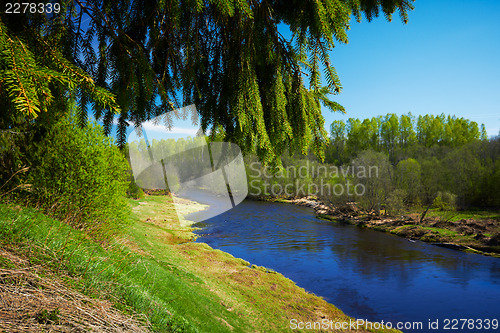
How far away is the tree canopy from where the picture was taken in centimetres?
196

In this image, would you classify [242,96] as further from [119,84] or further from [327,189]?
[327,189]

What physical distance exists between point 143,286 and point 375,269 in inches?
705

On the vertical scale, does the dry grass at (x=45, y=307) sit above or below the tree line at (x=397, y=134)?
below

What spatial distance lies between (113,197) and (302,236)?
20.0 m

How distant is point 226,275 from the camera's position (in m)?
13.6

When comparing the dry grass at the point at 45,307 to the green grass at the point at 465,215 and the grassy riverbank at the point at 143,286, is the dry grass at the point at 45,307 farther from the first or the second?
the green grass at the point at 465,215

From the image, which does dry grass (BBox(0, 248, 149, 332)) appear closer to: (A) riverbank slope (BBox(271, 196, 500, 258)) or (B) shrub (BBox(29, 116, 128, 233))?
(B) shrub (BBox(29, 116, 128, 233))

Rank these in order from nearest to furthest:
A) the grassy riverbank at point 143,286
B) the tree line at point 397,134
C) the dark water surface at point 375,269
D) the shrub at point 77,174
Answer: the grassy riverbank at point 143,286 < the shrub at point 77,174 < the dark water surface at point 375,269 < the tree line at point 397,134

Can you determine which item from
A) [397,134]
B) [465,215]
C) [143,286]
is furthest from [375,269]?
[397,134]

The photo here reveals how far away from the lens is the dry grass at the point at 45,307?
245cm

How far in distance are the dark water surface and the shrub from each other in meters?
11.2

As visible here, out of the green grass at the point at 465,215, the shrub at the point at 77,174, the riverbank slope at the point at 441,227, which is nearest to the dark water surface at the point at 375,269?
the riverbank slope at the point at 441,227

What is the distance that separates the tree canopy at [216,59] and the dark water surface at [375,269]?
13559 millimetres

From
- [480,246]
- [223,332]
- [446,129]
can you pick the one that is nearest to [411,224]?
[480,246]
